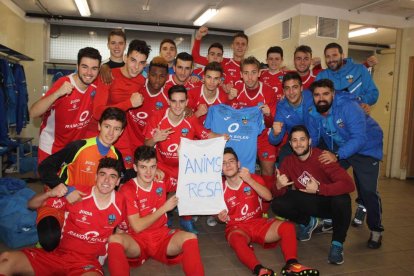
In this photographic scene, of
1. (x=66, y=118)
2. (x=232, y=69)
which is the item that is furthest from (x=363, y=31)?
(x=66, y=118)

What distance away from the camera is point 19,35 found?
8.52 m

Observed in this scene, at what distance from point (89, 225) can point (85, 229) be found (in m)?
0.04

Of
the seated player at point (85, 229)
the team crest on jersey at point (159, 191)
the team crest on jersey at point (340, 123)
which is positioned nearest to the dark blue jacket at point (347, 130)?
the team crest on jersey at point (340, 123)

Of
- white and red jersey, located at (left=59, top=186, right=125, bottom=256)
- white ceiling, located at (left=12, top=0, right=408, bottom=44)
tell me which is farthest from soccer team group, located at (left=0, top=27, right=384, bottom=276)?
white ceiling, located at (left=12, top=0, right=408, bottom=44)

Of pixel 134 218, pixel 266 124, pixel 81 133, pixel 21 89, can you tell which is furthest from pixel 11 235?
→ pixel 21 89

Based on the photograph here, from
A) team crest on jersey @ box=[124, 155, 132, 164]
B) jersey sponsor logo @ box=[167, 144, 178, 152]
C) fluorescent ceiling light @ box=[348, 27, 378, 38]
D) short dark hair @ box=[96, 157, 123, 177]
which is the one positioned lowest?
team crest on jersey @ box=[124, 155, 132, 164]

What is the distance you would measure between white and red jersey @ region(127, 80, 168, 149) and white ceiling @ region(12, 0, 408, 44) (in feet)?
13.8

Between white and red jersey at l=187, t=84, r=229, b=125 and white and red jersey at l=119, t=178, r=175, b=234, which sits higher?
white and red jersey at l=187, t=84, r=229, b=125

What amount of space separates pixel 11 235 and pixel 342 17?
7.37 m

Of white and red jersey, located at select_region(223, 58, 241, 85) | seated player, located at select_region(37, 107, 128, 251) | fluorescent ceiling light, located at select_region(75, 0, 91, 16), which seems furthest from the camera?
fluorescent ceiling light, located at select_region(75, 0, 91, 16)

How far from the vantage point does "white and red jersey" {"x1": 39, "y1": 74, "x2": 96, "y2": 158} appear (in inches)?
128

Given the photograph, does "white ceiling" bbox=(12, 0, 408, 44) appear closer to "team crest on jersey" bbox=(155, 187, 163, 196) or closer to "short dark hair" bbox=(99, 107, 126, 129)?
"short dark hair" bbox=(99, 107, 126, 129)

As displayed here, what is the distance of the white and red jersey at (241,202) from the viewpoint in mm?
3320

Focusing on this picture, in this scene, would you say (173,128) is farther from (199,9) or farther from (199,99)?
(199,9)
